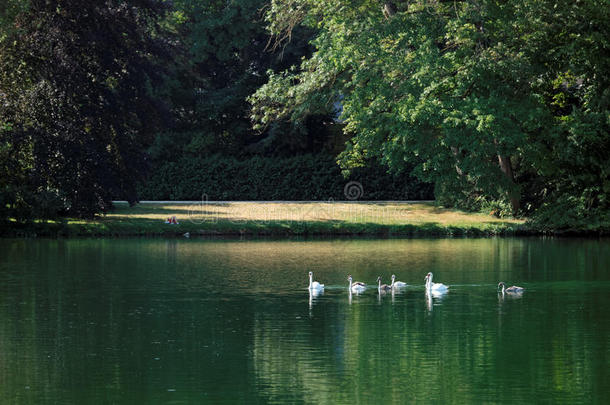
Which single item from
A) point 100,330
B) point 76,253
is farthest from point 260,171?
point 100,330

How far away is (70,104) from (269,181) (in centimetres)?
1510

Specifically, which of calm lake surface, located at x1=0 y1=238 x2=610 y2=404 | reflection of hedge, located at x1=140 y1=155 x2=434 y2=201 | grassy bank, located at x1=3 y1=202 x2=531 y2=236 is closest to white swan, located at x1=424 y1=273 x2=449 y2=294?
calm lake surface, located at x1=0 y1=238 x2=610 y2=404

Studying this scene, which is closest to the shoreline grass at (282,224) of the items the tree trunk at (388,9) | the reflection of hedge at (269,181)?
the reflection of hedge at (269,181)

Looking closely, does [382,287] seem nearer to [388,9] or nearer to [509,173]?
[509,173]

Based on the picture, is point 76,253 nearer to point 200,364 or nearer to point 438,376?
point 200,364

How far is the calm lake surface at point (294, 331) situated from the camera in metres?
12.1

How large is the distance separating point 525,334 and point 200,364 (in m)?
5.39

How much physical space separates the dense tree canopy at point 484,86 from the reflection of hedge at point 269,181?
28.1 ft

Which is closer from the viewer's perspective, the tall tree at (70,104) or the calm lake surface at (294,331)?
the calm lake surface at (294,331)

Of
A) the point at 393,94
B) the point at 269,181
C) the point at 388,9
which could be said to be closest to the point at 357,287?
the point at 393,94

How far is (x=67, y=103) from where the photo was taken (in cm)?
3512

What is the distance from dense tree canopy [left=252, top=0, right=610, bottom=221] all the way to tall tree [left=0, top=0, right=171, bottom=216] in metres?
7.52

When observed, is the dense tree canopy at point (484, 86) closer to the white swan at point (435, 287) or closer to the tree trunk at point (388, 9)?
the tree trunk at point (388, 9)

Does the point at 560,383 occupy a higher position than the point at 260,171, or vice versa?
the point at 260,171
